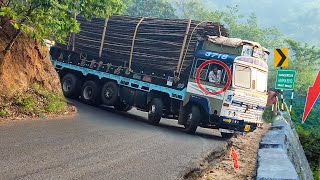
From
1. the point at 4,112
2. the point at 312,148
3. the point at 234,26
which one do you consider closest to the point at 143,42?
the point at 4,112

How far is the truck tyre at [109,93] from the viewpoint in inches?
584

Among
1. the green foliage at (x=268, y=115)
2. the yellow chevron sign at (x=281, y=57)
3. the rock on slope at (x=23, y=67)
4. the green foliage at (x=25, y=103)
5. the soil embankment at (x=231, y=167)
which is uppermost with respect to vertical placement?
the yellow chevron sign at (x=281, y=57)

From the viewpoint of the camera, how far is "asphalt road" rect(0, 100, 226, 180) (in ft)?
19.3

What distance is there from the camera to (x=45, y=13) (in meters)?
8.98

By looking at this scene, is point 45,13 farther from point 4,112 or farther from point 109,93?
point 109,93

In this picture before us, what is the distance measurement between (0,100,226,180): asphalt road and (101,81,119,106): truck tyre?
145 inches

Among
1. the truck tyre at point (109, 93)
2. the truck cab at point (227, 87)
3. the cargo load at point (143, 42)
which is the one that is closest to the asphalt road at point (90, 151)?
the truck cab at point (227, 87)

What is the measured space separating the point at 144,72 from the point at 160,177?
7.95 metres

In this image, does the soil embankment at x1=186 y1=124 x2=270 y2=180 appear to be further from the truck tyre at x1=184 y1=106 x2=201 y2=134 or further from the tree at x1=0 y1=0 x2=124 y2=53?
the tree at x1=0 y1=0 x2=124 y2=53

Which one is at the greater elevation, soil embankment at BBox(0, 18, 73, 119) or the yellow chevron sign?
the yellow chevron sign

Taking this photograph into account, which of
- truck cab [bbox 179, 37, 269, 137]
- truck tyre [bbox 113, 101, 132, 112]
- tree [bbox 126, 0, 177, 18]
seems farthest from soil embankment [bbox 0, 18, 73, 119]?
tree [bbox 126, 0, 177, 18]

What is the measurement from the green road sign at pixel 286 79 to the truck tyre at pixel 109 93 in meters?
6.39

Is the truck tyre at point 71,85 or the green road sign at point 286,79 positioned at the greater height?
the green road sign at point 286,79

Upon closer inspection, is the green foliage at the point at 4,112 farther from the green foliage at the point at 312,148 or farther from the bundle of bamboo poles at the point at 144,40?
the green foliage at the point at 312,148
